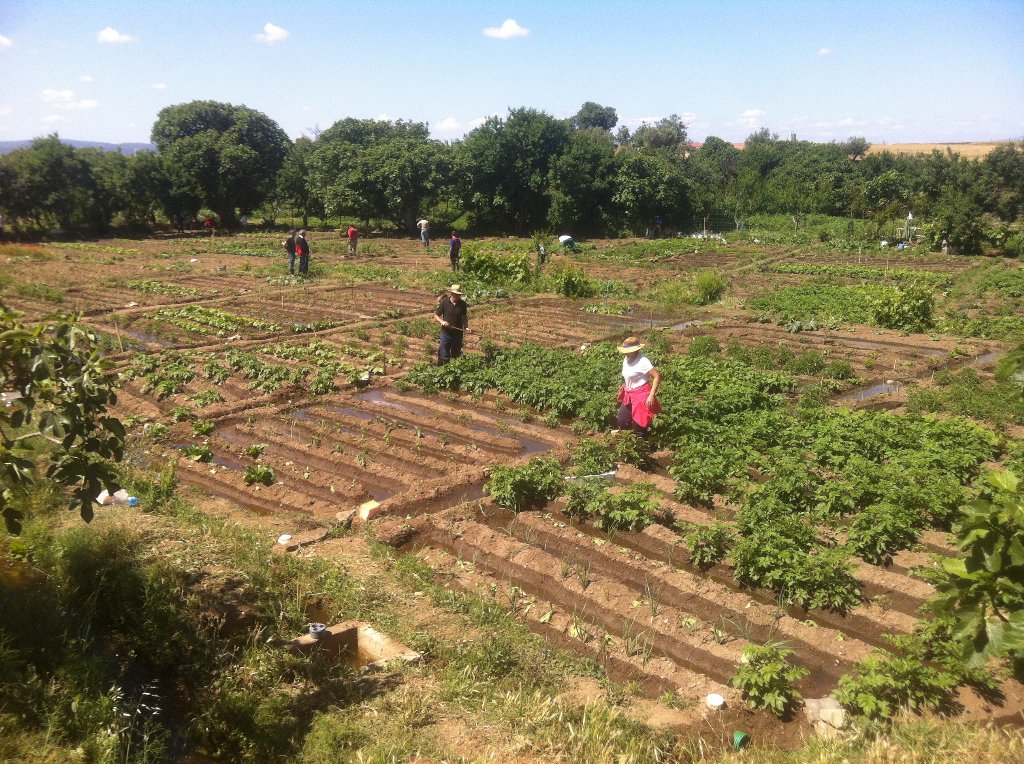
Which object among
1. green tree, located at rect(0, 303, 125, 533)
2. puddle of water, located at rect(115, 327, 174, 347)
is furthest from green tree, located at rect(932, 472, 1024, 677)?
puddle of water, located at rect(115, 327, 174, 347)

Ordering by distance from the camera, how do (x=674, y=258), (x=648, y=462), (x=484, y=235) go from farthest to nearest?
(x=484, y=235), (x=674, y=258), (x=648, y=462)

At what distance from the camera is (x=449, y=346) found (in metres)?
13.7

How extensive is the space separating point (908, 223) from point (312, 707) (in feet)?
130

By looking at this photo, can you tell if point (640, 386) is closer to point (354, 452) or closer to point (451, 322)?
point (354, 452)

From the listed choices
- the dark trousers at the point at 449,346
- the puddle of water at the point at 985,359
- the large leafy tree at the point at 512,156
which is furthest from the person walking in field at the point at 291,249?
the puddle of water at the point at 985,359

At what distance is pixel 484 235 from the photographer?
42.0m

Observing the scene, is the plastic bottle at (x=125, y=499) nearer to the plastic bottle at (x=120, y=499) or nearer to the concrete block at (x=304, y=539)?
the plastic bottle at (x=120, y=499)

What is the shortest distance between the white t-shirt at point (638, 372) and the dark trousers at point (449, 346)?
4861 millimetres

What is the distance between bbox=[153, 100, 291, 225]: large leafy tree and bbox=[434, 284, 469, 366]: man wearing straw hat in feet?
111

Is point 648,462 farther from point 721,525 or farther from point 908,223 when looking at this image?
point 908,223

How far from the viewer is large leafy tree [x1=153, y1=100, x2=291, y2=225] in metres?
41.6

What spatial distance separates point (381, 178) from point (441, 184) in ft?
10.6

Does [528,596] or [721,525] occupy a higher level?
[721,525]

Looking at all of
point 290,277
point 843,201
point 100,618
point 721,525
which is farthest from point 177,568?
point 843,201
